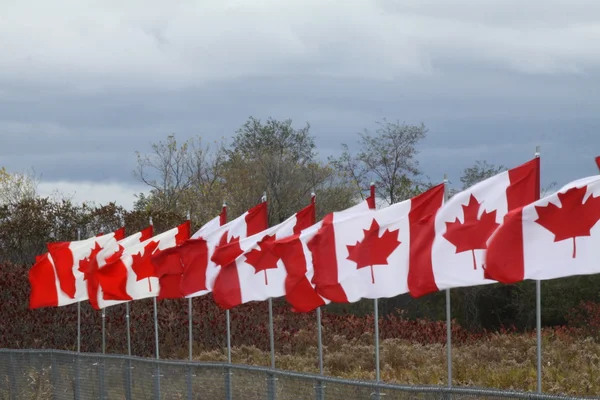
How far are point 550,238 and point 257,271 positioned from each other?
8.05m

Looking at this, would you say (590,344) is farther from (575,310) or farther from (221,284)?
(575,310)

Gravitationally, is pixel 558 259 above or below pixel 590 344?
above

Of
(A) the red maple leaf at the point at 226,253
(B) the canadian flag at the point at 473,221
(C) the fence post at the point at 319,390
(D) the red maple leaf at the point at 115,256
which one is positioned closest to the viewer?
(C) the fence post at the point at 319,390

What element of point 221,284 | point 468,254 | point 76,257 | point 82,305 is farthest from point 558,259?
point 82,305

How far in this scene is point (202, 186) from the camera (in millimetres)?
62938

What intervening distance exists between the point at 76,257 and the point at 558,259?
675 inches

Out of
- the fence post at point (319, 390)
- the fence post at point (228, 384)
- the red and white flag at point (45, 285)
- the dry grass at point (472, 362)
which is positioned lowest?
the dry grass at point (472, 362)

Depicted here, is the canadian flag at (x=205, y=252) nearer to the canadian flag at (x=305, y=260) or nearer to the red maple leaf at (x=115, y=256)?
the canadian flag at (x=305, y=260)

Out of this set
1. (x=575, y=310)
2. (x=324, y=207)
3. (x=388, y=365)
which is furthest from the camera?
(x=324, y=207)

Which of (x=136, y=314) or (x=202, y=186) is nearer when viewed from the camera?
(x=136, y=314)

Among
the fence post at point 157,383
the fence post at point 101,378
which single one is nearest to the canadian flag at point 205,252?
the fence post at point 101,378

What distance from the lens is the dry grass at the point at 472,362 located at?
19.6 meters

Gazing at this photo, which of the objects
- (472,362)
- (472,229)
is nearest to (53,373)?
(472,229)

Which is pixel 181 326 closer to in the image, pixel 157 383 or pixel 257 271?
pixel 257 271
